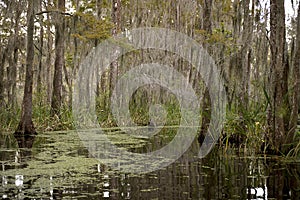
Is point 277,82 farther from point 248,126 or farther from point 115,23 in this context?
point 115,23

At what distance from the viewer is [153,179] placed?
10.7ft

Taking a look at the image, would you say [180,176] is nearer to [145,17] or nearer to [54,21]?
[54,21]

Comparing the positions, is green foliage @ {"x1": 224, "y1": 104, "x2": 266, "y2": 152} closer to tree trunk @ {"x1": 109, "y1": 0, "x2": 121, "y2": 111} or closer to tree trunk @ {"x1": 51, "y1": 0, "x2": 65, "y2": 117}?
tree trunk @ {"x1": 51, "y1": 0, "x2": 65, "y2": 117}

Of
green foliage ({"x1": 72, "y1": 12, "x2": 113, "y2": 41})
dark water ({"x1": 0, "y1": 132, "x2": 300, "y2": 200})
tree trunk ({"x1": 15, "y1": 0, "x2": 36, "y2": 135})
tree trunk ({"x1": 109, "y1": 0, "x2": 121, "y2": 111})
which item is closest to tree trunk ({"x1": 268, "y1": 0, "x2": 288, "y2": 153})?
dark water ({"x1": 0, "y1": 132, "x2": 300, "y2": 200})

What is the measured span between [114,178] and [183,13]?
29.2 ft

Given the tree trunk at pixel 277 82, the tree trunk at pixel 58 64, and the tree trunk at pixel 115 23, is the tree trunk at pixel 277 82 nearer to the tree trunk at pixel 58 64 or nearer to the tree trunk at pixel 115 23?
the tree trunk at pixel 58 64

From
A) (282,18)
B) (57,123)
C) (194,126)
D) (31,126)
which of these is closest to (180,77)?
(194,126)

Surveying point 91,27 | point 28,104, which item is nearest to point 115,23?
point 91,27

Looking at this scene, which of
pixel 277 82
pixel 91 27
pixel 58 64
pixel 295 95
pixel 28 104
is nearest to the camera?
pixel 295 95

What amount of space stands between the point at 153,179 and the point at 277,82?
2.27 m

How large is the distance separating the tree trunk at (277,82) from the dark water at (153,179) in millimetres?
352

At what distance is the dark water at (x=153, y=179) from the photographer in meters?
2.74

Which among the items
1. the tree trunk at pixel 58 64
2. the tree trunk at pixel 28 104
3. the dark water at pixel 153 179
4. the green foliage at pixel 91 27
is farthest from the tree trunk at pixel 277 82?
the tree trunk at pixel 58 64

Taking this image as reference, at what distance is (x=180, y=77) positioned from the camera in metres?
12.3
